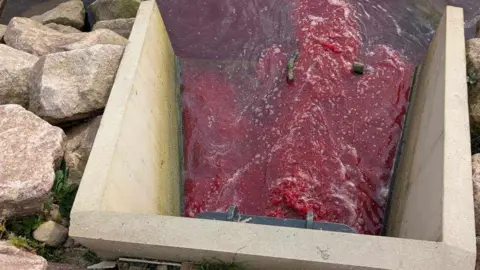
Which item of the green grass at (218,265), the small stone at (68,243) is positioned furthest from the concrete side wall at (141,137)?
the green grass at (218,265)

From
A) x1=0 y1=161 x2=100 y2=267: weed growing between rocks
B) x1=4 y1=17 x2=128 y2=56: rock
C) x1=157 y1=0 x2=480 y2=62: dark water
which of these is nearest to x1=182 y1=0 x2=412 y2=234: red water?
x1=157 y1=0 x2=480 y2=62: dark water

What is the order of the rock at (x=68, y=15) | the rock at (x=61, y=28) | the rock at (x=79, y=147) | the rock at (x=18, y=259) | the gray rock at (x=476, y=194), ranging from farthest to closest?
the rock at (x=68, y=15)
the rock at (x=61, y=28)
the rock at (x=79, y=147)
the gray rock at (x=476, y=194)
the rock at (x=18, y=259)

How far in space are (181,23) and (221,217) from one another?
4.18m

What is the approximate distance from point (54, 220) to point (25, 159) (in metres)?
0.57

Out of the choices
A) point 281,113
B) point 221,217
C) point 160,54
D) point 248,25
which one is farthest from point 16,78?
point 248,25

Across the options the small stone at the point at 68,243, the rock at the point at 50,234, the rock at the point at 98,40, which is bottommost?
the small stone at the point at 68,243

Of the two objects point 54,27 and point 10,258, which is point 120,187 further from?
point 54,27

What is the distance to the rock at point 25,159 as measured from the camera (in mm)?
3859

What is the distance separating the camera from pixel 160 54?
5527mm

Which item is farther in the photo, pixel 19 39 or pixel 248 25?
pixel 248 25

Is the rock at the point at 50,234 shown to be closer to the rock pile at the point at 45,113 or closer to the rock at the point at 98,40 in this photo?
the rock pile at the point at 45,113

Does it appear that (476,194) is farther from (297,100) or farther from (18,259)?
(18,259)

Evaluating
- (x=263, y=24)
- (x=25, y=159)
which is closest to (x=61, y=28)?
(x=263, y=24)

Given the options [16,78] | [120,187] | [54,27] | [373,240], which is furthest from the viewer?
[54,27]
